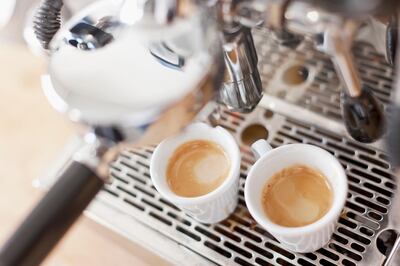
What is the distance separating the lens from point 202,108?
44cm

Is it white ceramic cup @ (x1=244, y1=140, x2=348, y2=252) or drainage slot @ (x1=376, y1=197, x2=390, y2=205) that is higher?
drainage slot @ (x1=376, y1=197, x2=390, y2=205)

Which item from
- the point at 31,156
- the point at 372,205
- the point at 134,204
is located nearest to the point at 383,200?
the point at 372,205

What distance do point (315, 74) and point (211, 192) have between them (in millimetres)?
196

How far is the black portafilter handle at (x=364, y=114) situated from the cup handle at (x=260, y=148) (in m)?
0.10

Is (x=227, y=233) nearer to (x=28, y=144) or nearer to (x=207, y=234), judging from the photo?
(x=207, y=234)

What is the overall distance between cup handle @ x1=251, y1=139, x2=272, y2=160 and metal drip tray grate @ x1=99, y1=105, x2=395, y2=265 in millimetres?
34

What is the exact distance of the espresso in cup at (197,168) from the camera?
0.53 meters

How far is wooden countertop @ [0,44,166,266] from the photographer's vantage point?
1.91 ft

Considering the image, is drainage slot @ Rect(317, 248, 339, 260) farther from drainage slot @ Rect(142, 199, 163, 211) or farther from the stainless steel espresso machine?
drainage slot @ Rect(142, 199, 163, 211)


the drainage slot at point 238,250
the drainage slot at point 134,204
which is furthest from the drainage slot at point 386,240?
the drainage slot at point 134,204

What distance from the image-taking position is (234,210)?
553mm

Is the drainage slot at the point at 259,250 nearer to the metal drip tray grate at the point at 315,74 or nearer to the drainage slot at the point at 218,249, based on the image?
the drainage slot at the point at 218,249

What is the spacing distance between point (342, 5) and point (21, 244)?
0.25 meters

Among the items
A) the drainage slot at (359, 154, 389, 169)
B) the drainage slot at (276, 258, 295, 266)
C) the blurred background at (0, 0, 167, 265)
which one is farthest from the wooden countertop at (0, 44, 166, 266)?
the drainage slot at (359, 154, 389, 169)
